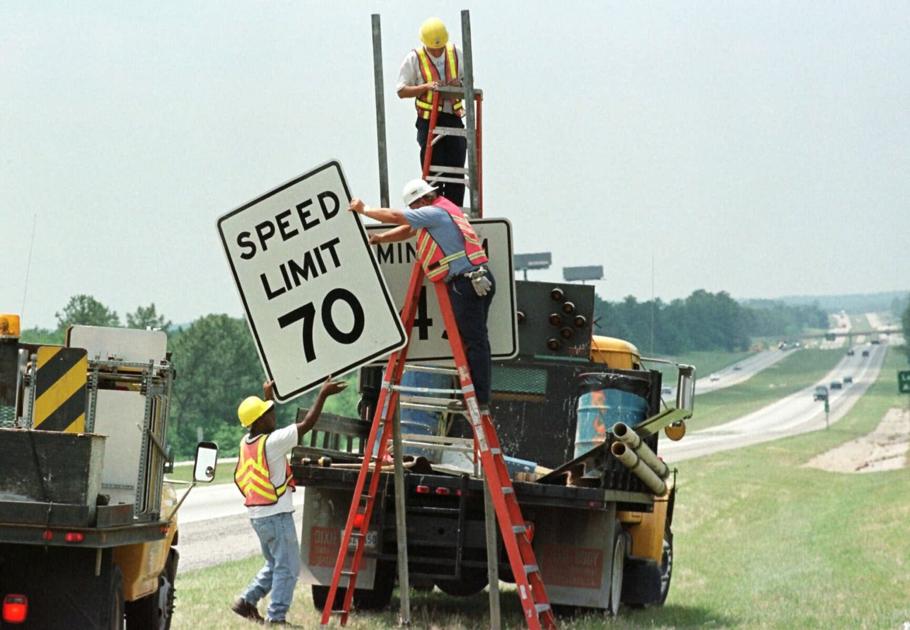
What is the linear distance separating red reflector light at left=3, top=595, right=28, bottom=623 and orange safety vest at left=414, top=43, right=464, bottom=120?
5.71 metres

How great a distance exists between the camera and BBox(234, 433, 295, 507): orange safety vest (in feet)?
41.2

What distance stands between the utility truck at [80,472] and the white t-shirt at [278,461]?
9.05ft

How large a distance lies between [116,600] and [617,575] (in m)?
6.73

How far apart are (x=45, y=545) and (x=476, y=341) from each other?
3.98 m

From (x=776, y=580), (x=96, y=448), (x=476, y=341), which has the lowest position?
(x=776, y=580)

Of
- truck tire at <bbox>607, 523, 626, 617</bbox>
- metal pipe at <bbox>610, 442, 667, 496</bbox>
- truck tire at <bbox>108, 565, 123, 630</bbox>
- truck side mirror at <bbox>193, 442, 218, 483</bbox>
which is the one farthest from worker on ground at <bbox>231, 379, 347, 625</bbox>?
truck tire at <bbox>108, 565, 123, 630</bbox>

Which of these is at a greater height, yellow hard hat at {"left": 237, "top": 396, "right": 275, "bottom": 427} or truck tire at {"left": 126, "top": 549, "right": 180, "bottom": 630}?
yellow hard hat at {"left": 237, "top": 396, "right": 275, "bottom": 427}

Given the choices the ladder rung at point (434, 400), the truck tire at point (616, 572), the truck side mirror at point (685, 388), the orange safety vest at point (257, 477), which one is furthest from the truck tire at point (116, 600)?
the truck side mirror at point (685, 388)

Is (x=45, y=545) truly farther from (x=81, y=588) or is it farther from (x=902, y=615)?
(x=902, y=615)

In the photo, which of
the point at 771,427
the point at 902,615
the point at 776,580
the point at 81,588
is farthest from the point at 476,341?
the point at 771,427

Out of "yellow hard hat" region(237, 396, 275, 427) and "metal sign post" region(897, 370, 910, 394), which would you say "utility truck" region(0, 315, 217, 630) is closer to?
"yellow hard hat" region(237, 396, 275, 427)

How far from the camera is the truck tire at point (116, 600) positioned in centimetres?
837

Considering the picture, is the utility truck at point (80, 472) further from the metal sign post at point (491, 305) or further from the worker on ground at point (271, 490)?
the worker on ground at point (271, 490)

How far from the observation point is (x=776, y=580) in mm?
21312
